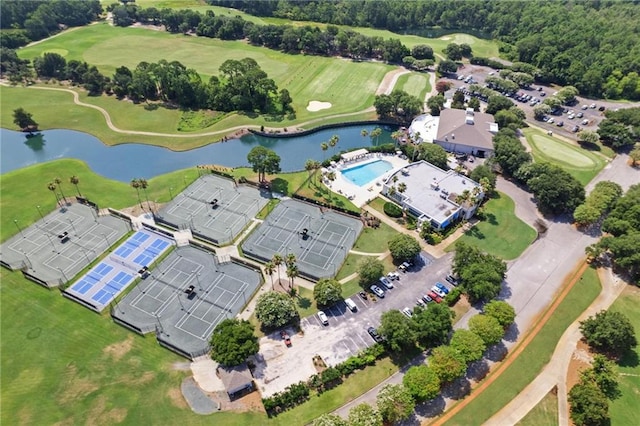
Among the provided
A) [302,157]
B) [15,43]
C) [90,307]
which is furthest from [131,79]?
[90,307]

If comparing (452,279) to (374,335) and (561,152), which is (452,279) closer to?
(374,335)

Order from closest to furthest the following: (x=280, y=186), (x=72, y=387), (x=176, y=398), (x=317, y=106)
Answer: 1. (x=176, y=398)
2. (x=72, y=387)
3. (x=280, y=186)
4. (x=317, y=106)

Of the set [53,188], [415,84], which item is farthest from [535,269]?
[53,188]

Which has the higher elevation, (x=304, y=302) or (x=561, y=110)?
(x=561, y=110)

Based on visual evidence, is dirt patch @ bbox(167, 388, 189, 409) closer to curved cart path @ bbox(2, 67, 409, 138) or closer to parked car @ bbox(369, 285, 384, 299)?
parked car @ bbox(369, 285, 384, 299)

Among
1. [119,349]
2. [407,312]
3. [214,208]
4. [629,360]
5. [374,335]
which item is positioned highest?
[629,360]

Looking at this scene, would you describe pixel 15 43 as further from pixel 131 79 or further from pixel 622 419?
pixel 622 419

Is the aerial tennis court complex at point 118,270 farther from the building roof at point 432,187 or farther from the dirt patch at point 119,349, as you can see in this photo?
the building roof at point 432,187
